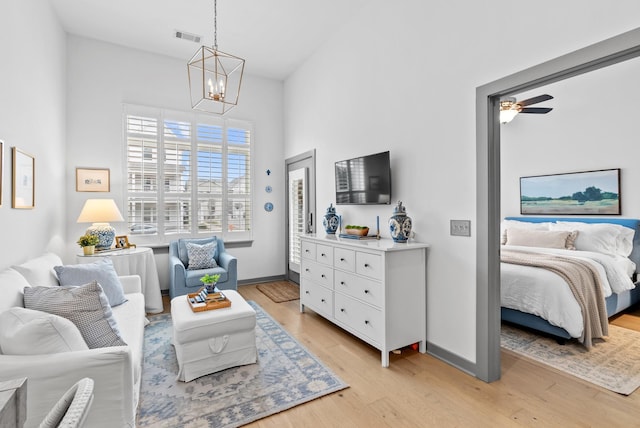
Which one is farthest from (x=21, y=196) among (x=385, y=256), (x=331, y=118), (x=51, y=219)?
(x=331, y=118)

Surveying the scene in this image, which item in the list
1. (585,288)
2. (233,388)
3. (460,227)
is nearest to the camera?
(233,388)

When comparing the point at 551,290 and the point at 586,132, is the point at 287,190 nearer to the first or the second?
the point at 551,290

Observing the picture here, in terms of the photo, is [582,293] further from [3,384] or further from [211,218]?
[211,218]

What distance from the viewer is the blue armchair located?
12.6 ft

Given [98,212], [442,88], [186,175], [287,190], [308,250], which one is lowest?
[308,250]

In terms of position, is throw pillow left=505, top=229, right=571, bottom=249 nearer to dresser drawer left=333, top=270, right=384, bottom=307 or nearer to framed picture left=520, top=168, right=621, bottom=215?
framed picture left=520, top=168, right=621, bottom=215

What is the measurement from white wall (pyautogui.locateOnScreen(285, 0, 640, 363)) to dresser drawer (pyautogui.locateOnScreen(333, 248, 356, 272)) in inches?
25.3

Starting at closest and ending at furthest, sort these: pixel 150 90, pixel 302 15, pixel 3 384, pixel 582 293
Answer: pixel 3 384 → pixel 582 293 → pixel 302 15 → pixel 150 90

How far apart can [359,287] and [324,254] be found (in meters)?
0.65

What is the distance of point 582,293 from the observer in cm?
285

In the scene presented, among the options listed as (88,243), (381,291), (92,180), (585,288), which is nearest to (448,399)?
(381,291)

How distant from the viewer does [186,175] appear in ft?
15.4

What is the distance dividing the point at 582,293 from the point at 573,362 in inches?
26.1

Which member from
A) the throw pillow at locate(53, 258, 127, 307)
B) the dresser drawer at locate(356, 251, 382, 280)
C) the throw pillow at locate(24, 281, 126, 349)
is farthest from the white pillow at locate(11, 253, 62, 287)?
the dresser drawer at locate(356, 251, 382, 280)
